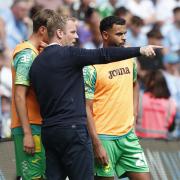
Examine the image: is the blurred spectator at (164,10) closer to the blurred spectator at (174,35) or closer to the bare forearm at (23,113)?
the blurred spectator at (174,35)

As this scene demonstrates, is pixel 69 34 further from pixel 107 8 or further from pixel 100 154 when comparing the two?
pixel 107 8

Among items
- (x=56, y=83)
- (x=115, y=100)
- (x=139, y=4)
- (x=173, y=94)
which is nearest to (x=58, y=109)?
(x=56, y=83)

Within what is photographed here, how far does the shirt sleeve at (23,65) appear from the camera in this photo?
260 inches

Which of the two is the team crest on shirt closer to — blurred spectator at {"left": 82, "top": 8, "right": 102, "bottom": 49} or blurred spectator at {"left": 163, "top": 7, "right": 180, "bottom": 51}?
blurred spectator at {"left": 82, "top": 8, "right": 102, "bottom": 49}

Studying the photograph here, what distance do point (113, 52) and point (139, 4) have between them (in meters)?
9.60

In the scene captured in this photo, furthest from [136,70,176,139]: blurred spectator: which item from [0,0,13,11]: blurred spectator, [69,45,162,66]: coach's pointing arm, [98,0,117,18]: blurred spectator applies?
[69,45,162,66]: coach's pointing arm

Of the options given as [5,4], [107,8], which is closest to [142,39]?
[107,8]

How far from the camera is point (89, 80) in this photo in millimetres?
7195

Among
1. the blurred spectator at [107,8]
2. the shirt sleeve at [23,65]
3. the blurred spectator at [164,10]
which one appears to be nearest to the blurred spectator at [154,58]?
the blurred spectator at [107,8]

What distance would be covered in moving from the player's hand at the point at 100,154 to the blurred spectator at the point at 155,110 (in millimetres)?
4182

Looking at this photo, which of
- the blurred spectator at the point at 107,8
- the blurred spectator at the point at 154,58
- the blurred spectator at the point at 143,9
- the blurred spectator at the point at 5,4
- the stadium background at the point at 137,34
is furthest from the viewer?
the blurred spectator at the point at 143,9

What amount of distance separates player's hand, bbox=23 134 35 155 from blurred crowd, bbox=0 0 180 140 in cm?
362

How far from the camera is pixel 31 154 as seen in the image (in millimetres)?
6676

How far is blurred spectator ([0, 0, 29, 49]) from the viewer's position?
42.1ft
